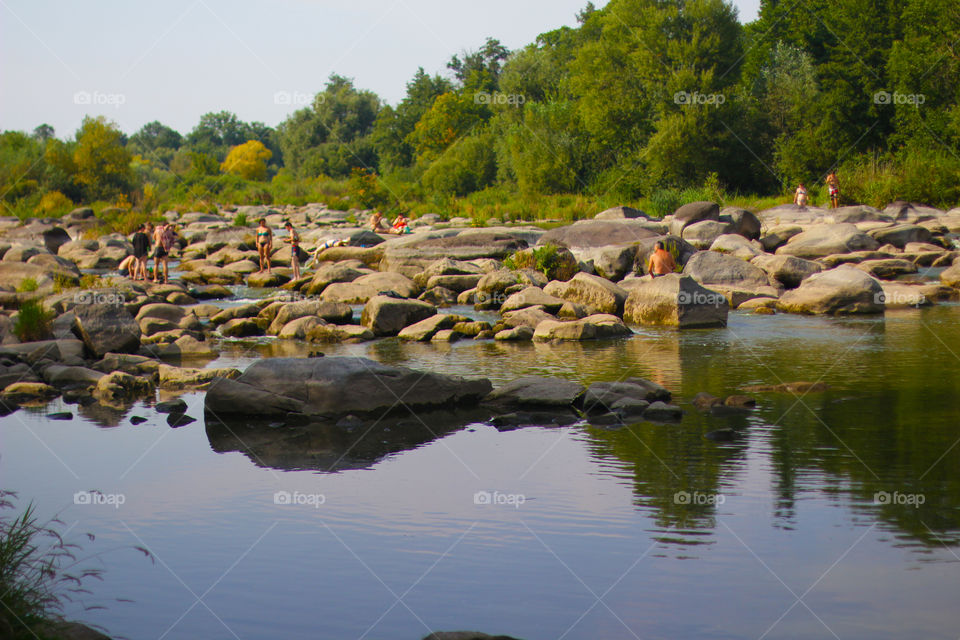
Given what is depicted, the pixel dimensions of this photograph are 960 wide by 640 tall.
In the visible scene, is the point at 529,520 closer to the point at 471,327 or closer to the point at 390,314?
the point at 471,327

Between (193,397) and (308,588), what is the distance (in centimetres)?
720

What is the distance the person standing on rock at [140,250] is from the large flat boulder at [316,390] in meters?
16.5

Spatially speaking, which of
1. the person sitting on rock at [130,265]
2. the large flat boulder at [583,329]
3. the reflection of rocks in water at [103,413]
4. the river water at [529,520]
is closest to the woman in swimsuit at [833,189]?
the large flat boulder at [583,329]

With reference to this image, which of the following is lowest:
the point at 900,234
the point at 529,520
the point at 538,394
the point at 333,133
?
the point at 529,520

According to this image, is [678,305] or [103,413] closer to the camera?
[103,413]

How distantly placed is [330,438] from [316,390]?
1.02 meters

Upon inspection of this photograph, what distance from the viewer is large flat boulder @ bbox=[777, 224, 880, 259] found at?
26.9m

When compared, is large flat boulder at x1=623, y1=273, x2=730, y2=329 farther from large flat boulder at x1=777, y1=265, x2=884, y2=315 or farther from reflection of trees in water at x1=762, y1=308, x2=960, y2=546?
reflection of trees in water at x1=762, y1=308, x2=960, y2=546

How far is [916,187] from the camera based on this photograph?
122 ft

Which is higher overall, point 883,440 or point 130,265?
point 130,265

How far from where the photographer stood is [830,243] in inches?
1064

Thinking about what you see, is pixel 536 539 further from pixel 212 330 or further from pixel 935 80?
pixel 935 80

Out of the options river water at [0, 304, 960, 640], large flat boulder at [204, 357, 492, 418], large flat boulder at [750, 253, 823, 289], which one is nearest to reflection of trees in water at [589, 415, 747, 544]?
river water at [0, 304, 960, 640]

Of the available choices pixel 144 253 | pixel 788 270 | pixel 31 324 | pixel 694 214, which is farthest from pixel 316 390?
pixel 694 214
